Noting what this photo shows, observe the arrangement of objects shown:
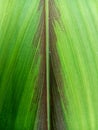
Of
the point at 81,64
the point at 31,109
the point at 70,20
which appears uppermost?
the point at 70,20

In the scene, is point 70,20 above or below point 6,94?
above

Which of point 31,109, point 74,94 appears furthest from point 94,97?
point 31,109

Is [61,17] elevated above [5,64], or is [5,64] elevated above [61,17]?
[61,17]

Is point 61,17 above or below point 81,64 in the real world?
above

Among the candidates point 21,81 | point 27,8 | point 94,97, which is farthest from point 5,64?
point 94,97

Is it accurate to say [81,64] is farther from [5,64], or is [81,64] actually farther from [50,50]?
[5,64]

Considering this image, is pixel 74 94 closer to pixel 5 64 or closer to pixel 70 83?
pixel 70 83

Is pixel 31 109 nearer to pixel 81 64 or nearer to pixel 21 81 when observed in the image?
pixel 21 81

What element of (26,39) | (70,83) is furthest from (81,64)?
(26,39)
